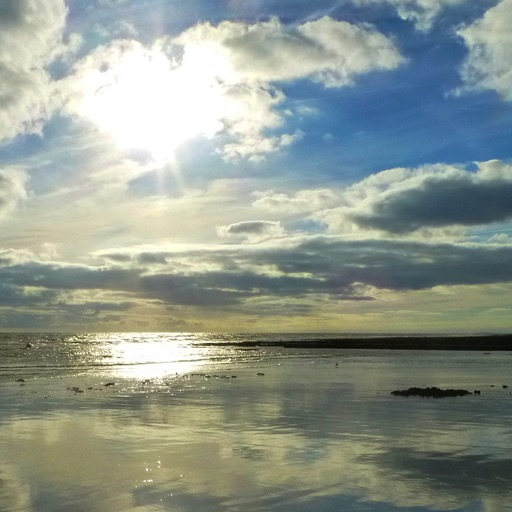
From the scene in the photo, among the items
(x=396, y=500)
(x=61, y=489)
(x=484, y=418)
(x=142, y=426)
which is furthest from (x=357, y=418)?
(x=61, y=489)

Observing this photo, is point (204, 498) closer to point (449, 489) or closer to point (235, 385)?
point (449, 489)

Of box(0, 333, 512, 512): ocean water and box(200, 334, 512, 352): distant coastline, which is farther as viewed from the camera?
box(200, 334, 512, 352): distant coastline

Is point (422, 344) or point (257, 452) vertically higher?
point (257, 452)

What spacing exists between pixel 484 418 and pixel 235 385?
21244 mm

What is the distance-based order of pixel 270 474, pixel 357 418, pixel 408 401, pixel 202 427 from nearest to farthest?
pixel 270 474 < pixel 202 427 < pixel 357 418 < pixel 408 401

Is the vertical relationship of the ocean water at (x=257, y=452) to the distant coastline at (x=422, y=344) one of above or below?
above

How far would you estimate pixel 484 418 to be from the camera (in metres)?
25.3

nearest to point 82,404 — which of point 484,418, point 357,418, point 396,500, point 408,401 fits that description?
point 357,418

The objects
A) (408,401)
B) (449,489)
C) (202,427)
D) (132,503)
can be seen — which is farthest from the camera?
(408,401)

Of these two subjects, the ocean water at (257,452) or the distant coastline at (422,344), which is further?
the distant coastline at (422,344)

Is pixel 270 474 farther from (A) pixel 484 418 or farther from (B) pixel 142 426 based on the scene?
(A) pixel 484 418

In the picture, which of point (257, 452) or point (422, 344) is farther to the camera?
point (422, 344)

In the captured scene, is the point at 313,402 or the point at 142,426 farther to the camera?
the point at 313,402

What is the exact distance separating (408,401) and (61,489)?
2072 centimetres
